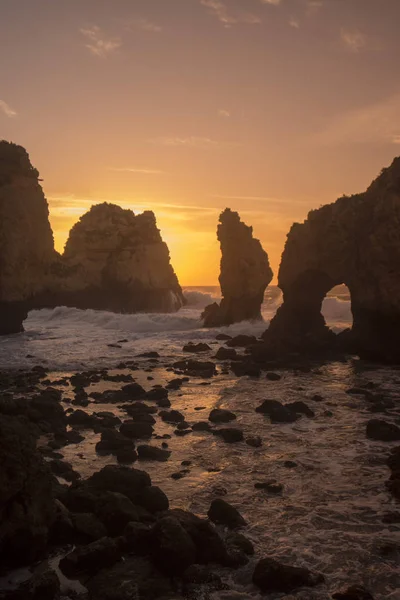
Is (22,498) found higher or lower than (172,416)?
higher

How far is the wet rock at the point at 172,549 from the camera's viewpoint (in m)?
8.20

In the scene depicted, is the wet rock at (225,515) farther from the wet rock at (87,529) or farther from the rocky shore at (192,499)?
the wet rock at (87,529)

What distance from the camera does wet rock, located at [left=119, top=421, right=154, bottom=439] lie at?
52.3 feet

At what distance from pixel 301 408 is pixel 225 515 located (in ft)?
31.1

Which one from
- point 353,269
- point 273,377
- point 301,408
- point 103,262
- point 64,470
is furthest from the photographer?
point 103,262

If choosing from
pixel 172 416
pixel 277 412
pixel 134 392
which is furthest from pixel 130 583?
pixel 134 392

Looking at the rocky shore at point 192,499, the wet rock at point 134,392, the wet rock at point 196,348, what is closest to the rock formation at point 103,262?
the wet rock at point 196,348

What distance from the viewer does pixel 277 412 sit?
706 inches

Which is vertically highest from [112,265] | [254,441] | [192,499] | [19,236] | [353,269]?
[19,236]

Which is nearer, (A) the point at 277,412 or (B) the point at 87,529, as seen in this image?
(B) the point at 87,529

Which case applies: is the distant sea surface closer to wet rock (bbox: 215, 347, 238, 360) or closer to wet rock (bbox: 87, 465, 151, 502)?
wet rock (bbox: 215, 347, 238, 360)

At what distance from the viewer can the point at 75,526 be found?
9133 millimetres

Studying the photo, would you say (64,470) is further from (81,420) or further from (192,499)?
(81,420)

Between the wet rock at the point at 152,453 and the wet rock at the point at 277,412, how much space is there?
4984 millimetres
